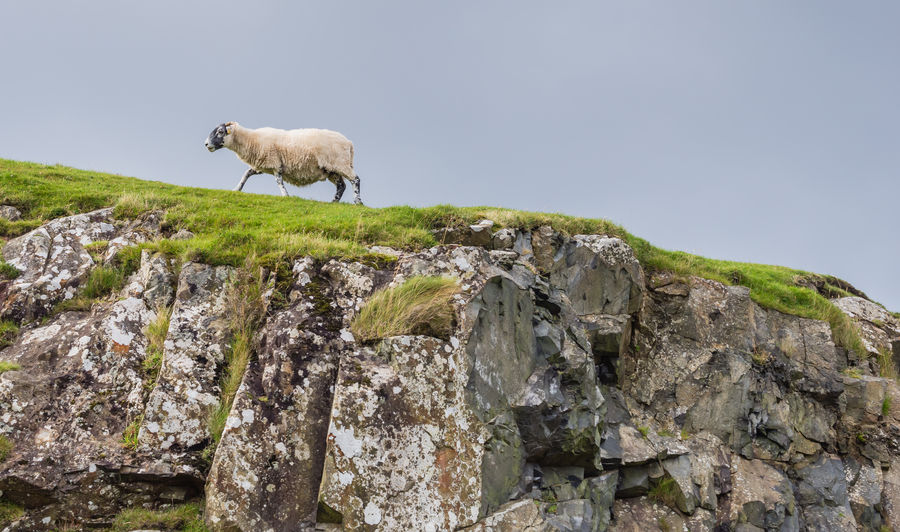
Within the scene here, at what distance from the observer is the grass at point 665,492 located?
406 inches

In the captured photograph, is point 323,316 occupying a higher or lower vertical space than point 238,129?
lower

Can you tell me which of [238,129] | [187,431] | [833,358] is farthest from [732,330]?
[238,129]

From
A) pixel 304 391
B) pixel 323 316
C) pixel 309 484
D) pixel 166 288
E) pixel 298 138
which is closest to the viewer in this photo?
pixel 309 484

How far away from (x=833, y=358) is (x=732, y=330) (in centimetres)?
314

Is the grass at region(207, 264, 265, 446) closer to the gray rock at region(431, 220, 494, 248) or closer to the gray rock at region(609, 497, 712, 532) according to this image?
the gray rock at region(431, 220, 494, 248)

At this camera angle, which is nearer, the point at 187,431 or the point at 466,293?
the point at 187,431

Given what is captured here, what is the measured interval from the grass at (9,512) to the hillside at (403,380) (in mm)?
18

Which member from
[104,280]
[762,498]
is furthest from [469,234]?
[762,498]

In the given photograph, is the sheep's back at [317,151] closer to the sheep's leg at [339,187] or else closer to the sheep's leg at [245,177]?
the sheep's leg at [339,187]

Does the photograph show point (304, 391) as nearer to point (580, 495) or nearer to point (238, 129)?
point (580, 495)

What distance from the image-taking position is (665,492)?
10344mm

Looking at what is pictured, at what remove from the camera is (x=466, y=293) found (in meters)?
8.83

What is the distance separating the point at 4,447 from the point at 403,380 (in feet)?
17.9

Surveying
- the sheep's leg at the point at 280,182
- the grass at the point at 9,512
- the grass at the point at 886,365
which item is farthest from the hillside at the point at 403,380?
the sheep's leg at the point at 280,182
